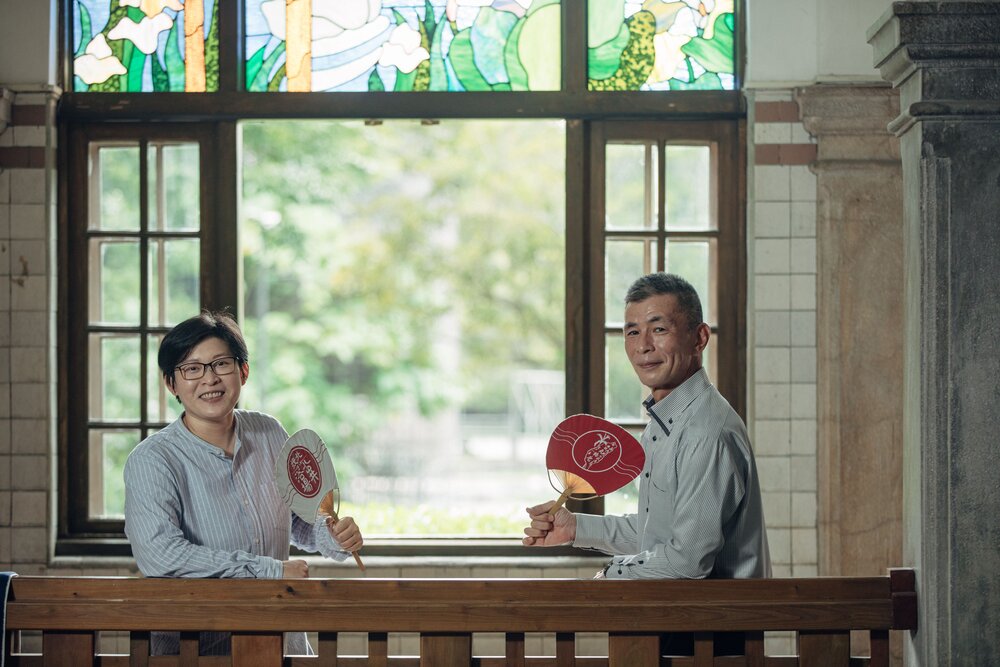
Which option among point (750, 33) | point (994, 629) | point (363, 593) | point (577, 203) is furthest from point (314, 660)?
point (750, 33)

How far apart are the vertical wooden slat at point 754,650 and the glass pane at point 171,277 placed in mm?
2828

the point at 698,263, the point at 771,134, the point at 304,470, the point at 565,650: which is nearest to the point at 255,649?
the point at 304,470

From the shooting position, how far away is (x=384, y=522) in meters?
4.85

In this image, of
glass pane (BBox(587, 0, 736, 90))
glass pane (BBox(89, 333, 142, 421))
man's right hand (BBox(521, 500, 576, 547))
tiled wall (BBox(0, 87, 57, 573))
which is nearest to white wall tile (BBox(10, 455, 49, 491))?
tiled wall (BBox(0, 87, 57, 573))

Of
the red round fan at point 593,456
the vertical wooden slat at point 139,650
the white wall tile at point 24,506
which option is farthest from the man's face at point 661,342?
the white wall tile at point 24,506

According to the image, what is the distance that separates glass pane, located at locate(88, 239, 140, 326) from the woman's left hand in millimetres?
2080

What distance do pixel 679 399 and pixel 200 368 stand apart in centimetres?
121

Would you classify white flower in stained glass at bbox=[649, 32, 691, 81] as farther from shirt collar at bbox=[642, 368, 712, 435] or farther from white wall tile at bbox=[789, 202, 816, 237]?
shirt collar at bbox=[642, 368, 712, 435]

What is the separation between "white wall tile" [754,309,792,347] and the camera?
4.02 meters

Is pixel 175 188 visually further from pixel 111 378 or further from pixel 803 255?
pixel 803 255

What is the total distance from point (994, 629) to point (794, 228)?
212 centimetres

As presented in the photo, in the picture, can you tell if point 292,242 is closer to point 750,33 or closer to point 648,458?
point 750,33

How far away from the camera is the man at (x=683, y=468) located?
7.47 feet

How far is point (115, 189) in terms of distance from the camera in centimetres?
427
